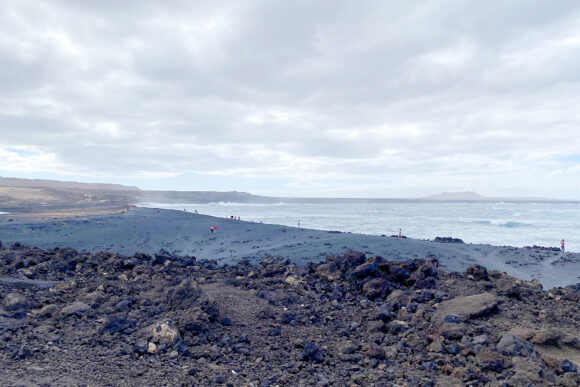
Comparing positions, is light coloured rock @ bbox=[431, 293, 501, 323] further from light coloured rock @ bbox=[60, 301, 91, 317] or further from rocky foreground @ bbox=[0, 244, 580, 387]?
light coloured rock @ bbox=[60, 301, 91, 317]

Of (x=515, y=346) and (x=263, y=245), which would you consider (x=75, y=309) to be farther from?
(x=263, y=245)

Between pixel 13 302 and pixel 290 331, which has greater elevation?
pixel 13 302

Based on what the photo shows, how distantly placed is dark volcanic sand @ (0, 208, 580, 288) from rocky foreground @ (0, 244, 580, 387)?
226 inches

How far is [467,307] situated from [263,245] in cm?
1209

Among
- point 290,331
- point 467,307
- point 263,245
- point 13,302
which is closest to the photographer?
point 290,331

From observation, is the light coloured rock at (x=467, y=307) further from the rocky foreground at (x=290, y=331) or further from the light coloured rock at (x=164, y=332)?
the light coloured rock at (x=164, y=332)

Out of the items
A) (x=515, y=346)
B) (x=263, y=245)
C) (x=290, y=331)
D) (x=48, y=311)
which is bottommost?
(x=263, y=245)

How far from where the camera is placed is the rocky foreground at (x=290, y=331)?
153 inches

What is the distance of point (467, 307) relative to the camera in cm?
552

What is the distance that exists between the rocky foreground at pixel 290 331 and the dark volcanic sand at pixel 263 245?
5.73 m

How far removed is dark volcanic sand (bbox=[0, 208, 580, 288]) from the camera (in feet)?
45.6

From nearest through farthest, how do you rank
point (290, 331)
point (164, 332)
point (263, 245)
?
1. point (164, 332)
2. point (290, 331)
3. point (263, 245)

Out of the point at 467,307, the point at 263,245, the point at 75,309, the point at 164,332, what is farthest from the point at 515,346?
the point at 263,245

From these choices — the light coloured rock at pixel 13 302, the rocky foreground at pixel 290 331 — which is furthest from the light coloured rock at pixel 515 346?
the light coloured rock at pixel 13 302
